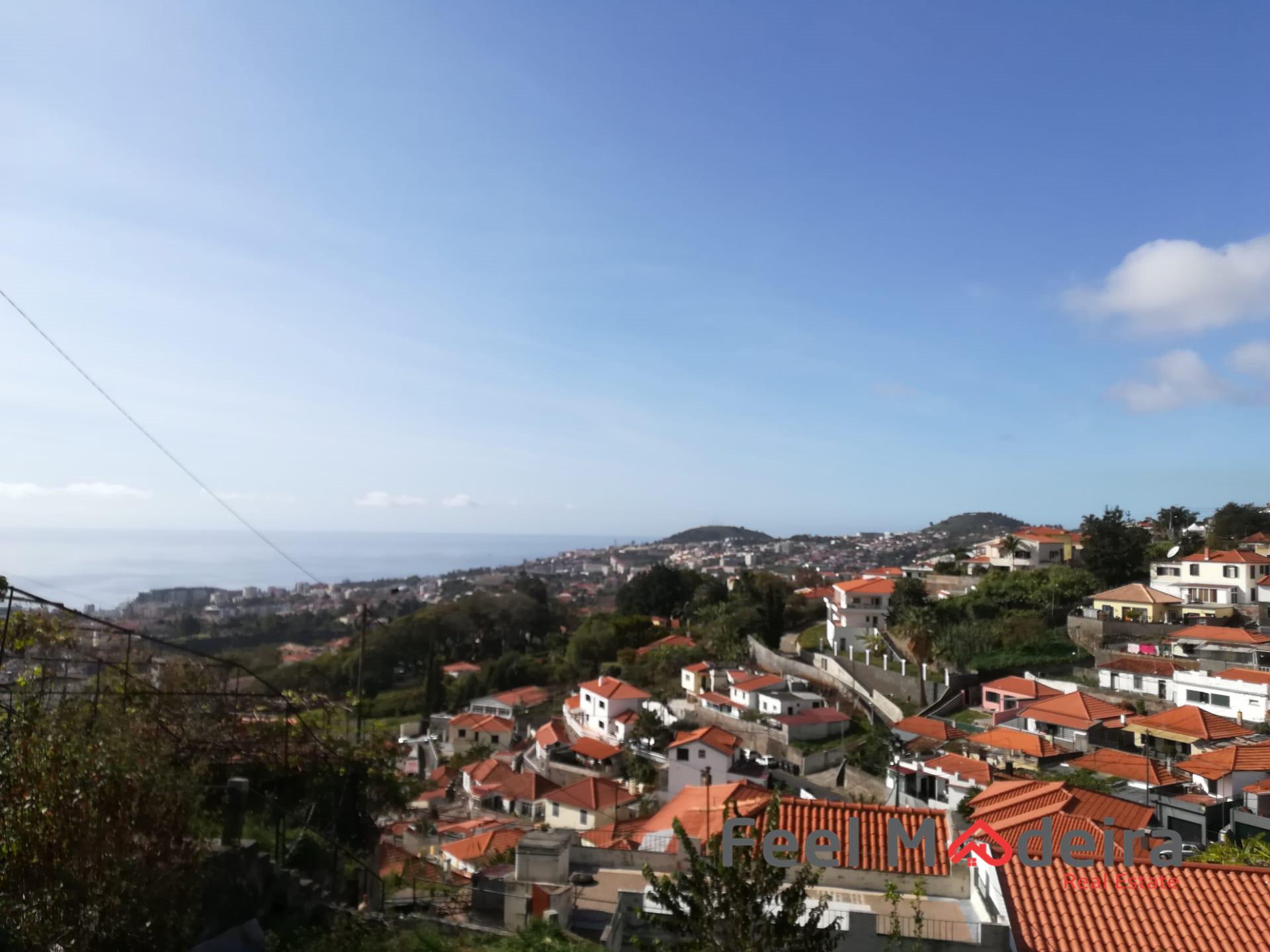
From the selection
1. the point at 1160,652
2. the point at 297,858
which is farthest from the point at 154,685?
the point at 1160,652

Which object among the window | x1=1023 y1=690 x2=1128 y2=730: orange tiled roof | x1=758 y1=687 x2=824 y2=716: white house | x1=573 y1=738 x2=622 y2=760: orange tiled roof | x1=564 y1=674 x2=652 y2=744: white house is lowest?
x1=573 y1=738 x2=622 y2=760: orange tiled roof

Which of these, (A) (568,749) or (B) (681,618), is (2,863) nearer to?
(A) (568,749)

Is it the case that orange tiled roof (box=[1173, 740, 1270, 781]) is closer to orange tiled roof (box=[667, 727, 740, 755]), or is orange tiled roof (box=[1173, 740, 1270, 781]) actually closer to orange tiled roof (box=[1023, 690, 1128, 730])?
orange tiled roof (box=[1023, 690, 1128, 730])

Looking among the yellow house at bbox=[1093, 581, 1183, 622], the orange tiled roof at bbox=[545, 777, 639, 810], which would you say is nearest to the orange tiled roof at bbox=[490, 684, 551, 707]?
the orange tiled roof at bbox=[545, 777, 639, 810]

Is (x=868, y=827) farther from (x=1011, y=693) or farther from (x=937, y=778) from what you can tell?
(x=1011, y=693)

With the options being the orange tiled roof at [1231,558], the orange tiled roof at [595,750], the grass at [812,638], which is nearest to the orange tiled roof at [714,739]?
the orange tiled roof at [595,750]

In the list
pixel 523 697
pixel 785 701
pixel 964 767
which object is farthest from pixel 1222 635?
pixel 523 697
